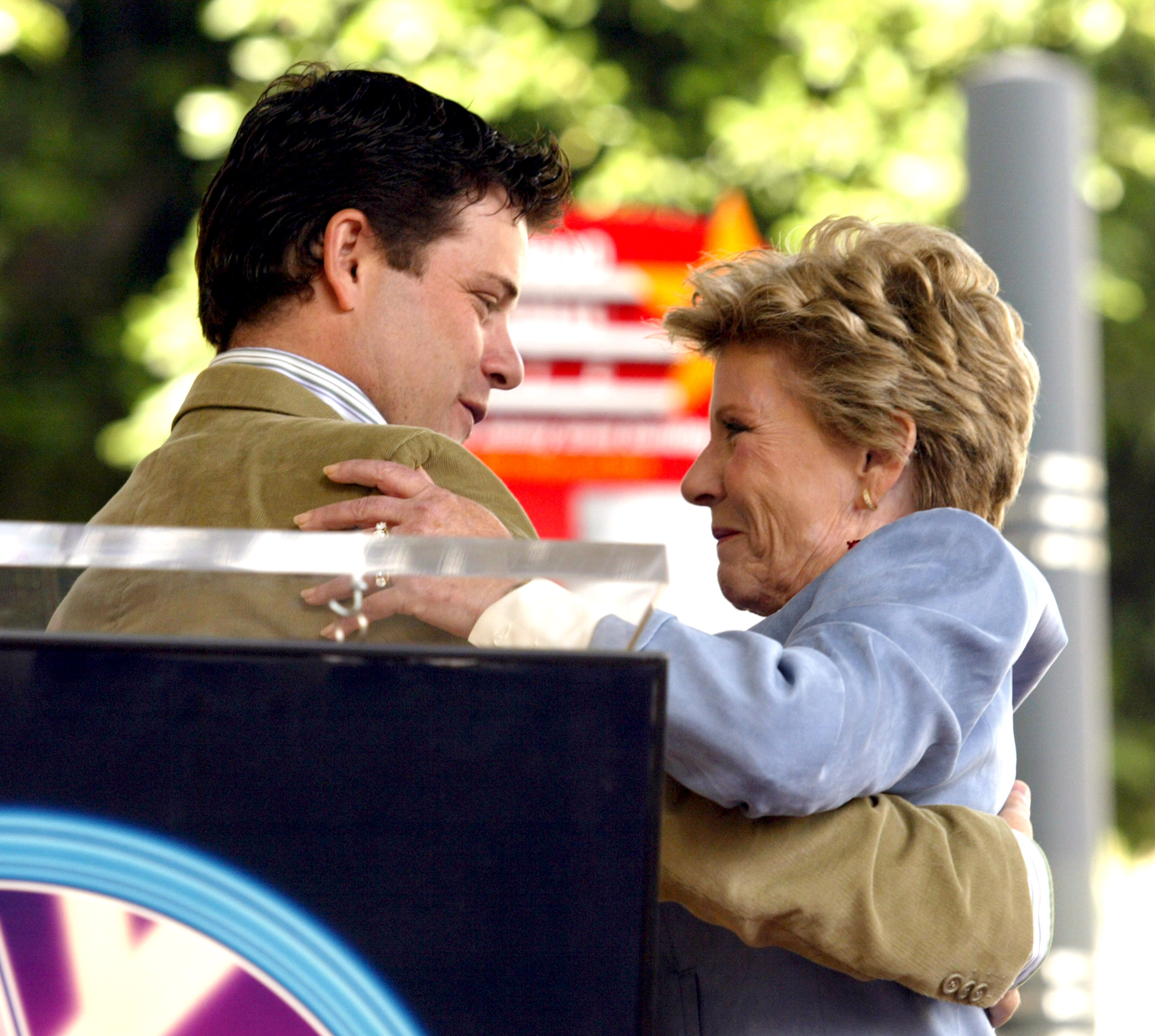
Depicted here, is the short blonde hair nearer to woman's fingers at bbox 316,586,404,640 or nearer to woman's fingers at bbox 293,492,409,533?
woman's fingers at bbox 293,492,409,533

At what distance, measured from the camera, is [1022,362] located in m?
2.16

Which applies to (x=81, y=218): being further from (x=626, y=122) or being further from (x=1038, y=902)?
(x=1038, y=902)

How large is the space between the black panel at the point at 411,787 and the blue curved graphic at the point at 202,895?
1 cm

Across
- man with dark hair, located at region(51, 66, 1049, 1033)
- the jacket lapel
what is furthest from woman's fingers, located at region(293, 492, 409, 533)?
the jacket lapel

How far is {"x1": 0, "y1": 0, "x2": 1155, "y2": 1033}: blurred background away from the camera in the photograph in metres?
7.62

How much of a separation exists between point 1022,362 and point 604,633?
3.33 ft

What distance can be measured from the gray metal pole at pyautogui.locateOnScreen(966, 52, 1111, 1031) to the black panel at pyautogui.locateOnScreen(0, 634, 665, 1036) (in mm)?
2502

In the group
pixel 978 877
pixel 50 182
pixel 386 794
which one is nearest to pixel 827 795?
pixel 978 877

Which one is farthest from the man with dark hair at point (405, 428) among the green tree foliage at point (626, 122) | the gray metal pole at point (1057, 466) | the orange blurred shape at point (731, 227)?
the orange blurred shape at point (731, 227)

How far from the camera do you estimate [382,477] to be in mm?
1572

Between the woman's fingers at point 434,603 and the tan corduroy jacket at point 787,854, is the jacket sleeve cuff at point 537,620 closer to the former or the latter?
the woman's fingers at point 434,603

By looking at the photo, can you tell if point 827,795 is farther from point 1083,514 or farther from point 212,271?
point 1083,514

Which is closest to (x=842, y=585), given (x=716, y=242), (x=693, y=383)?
(x=693, y=383)

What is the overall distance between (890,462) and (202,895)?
115 cm
